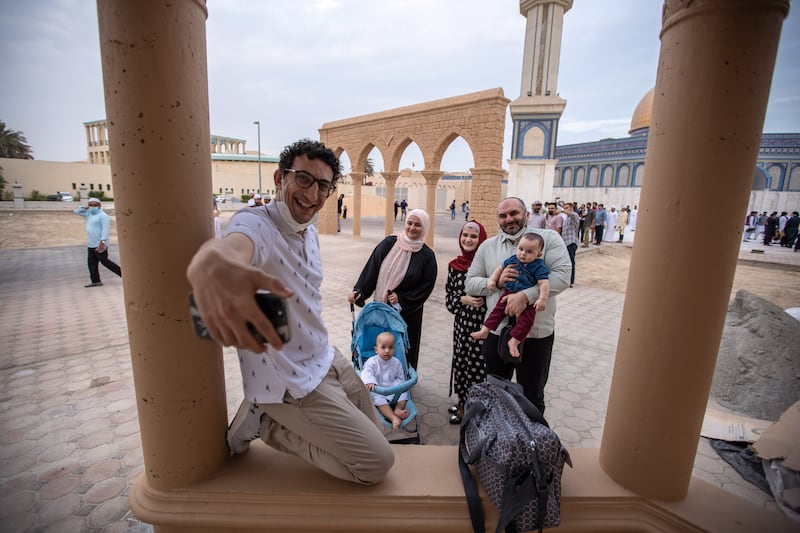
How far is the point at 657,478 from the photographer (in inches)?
69.4

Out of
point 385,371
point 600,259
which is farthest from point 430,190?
point 385,371

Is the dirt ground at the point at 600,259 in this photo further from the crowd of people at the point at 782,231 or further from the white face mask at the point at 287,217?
the white face mask at the point at 287,217

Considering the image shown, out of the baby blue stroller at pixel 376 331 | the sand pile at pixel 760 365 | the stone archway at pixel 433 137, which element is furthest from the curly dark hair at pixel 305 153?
the stone archway at pixel 433 137

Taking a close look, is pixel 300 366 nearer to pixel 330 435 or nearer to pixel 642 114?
pixel 330 435

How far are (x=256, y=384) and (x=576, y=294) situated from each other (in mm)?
7648

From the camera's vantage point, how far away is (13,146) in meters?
34.8

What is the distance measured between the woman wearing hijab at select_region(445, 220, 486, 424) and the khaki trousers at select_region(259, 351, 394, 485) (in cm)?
158

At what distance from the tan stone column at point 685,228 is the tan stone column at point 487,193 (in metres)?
10.3

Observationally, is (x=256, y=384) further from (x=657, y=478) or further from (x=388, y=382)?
(x=657, y=478)

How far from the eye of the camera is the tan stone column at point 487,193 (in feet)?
38.4

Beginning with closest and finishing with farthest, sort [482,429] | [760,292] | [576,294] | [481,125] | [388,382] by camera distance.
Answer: [482,429]
[388,382]
[576,294]
[760,292]
[481,125]

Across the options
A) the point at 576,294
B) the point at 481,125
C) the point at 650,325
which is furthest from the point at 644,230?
the point at 481,125

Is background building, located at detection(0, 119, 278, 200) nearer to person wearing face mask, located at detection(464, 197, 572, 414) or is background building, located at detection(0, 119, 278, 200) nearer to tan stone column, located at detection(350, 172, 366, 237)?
tan stone column, located at detection(350, 172, 366, 237)

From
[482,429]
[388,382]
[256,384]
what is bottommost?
[388,382]
